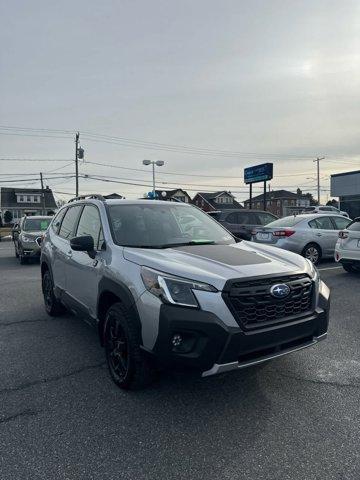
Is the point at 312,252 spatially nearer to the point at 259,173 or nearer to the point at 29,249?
the point at 29,249

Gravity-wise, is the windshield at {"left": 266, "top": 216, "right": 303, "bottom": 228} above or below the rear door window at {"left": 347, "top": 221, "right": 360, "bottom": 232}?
above

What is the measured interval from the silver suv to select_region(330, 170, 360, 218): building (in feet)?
127

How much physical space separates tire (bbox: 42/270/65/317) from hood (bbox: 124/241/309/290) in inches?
105

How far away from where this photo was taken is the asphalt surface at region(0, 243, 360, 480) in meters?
2.39

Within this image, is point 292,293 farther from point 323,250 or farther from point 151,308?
point 323,250

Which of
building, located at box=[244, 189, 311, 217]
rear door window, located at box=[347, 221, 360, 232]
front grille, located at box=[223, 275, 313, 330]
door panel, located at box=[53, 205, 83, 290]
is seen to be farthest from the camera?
building, located at box=[244, 189, 311, 217]

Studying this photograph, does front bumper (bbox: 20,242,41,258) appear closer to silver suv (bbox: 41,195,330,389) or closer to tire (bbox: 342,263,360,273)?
silver suv (bbox: 41,195,330,389)

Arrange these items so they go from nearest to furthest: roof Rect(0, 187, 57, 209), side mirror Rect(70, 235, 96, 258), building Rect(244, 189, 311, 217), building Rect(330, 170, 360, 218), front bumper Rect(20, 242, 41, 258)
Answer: side mirror Rect(70, 235, 96, 258) < front bumper Rect(20, 242, 41, 258) < building Rect(330, 170, 360, 218) < roof Rect(0, 187, 57, 209) < building Rect(244, 189, 311, 217)

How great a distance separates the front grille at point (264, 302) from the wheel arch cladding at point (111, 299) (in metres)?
0.79

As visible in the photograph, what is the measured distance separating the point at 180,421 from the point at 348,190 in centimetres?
4099

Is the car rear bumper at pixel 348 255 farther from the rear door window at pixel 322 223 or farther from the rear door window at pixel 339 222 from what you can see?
the rear door window at pixel 339 222

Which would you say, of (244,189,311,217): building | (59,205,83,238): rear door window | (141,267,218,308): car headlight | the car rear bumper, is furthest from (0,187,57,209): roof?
(141,267,218,308): car headlight

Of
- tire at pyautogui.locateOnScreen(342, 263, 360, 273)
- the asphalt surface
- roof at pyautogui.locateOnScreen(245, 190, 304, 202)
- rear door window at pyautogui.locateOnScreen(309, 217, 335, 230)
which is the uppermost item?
roof at pyautogui.locateOnScreen(245, 190, 304, 202)

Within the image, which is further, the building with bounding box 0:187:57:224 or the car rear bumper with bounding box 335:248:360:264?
the building with bounding box 0:187:57:224
